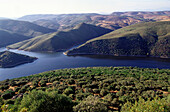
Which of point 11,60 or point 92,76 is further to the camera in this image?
point 11,60

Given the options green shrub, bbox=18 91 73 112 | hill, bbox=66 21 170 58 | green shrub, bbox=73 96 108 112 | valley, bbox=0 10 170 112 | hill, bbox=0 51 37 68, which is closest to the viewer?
green shrub, bbox=73 96 108 112

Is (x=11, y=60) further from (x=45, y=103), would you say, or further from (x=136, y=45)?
(x=136, y=45)

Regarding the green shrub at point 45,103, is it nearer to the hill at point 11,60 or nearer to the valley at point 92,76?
the valley at point 92,76

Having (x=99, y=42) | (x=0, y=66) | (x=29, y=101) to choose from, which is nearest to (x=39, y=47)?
(x=0, y=66)

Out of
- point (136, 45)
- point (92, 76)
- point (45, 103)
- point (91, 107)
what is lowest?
point (92, 76)

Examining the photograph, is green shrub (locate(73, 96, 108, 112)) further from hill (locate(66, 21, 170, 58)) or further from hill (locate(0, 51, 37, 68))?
hill (locate(66, 21, 170, 58))

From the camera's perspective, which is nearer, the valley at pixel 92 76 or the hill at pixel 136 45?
the valley at pixel 92 76

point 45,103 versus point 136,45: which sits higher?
point 136,45

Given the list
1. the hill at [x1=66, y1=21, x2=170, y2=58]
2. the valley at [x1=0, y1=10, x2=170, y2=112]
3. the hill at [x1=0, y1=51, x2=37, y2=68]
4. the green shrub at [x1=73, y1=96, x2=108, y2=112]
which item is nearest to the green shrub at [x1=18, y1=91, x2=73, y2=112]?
the valley at [x1=0, y1=10, x2=170, y2=112]

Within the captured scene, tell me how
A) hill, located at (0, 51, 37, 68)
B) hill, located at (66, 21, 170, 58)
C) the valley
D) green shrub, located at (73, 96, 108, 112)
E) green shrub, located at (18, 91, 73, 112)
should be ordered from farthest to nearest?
hill, located at (66, 21, 170, 58) → hill, located at (0, 51, 37, 68) → the valley → green shrub, located at (18, 91, 73, 112) → green shrub, located at (73, 96, 108, 112)

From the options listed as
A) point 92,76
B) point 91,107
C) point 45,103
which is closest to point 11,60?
point 92,76

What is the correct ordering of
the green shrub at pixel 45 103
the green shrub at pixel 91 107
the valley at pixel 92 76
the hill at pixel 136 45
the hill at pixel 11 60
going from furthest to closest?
the hill at pixel 136 45, the hill at pixel 11 60, the valley at pixel 92 76, the green shrub at pixel 45 103, the green shrub at pixel 91 107

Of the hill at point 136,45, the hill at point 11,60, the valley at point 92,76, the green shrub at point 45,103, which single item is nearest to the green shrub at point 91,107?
the valley at point 92,76
